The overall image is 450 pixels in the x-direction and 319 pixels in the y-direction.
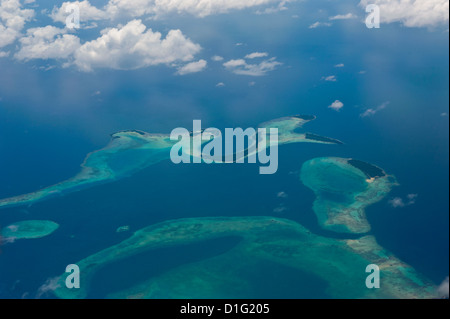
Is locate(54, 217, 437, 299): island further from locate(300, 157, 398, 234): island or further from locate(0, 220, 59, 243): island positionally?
locate(0, 220, 59, 243): island

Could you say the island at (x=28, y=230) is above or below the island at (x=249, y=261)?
above

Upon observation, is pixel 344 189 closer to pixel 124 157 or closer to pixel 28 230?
pixel 124 157

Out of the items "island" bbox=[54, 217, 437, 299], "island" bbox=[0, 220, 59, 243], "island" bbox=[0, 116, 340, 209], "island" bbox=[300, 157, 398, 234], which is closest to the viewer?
"island" bbox=[54, 217, 437, 299]

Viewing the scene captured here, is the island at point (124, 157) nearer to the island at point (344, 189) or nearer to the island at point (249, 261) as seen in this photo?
the island at point (344, 189)

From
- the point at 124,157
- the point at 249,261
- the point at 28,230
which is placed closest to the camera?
the point at 249,261

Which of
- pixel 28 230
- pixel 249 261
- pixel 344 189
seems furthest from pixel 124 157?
pixel 344 189

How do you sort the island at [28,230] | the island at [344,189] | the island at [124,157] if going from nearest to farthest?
1. the island at [344,189]
2. the island at [28,230]
3. the island at [124,157]

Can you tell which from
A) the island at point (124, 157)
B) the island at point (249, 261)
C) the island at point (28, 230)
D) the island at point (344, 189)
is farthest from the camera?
the island at point (124, 157)

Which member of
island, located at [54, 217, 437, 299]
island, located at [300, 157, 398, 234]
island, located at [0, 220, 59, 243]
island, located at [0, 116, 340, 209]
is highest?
island, located at [0, 116, 340, 209]

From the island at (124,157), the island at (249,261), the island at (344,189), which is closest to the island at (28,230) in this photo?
the island at (124,157)

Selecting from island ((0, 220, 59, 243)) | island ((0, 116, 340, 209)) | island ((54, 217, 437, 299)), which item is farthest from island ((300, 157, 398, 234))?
island ((0, 220, 59, 243))

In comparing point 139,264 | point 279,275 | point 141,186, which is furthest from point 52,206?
point 279,275
